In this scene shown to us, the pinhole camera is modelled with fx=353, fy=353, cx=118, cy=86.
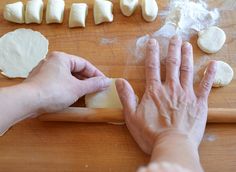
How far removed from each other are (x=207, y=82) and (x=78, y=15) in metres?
0.45

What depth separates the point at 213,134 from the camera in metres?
0.95

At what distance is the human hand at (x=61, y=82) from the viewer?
90cm

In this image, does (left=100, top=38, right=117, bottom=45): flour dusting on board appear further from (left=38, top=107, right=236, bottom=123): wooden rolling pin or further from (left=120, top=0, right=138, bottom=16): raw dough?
(left=38, top=107, right=236, bottom=123): wooden rolling pin

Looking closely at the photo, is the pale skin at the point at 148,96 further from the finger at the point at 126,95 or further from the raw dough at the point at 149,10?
the raw dough at the point at 149,10

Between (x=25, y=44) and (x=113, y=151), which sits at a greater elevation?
(x=25, y=44)

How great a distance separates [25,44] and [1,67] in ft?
0.34

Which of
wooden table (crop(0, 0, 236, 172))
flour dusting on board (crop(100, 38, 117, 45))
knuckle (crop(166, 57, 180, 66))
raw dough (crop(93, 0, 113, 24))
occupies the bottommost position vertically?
wooden table (crop(0, 0, 236, 172))

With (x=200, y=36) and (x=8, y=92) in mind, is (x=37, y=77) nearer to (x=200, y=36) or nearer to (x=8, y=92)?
(x=8, y=92)

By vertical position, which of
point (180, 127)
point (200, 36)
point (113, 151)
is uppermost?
point (200, 36)

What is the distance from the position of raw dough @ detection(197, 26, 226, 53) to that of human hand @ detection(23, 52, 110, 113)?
0.31m

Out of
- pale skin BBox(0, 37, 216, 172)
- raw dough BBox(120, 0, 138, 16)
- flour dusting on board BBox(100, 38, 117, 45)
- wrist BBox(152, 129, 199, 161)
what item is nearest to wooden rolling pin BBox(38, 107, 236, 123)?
pale skin BBox(0, 37, 216, 172)

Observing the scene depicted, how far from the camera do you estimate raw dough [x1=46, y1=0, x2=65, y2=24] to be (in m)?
1.12

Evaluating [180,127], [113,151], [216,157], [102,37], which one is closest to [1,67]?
[102,37]

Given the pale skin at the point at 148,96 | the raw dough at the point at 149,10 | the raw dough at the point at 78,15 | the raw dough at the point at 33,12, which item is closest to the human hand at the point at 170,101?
the pale skin at the point at 148,96
